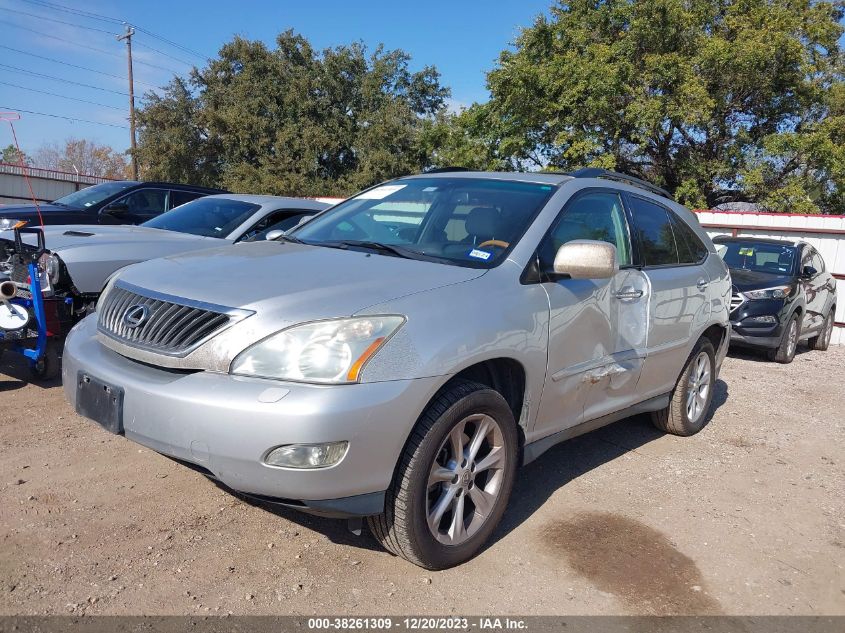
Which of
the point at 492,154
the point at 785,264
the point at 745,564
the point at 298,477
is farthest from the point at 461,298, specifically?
the point at 492,154

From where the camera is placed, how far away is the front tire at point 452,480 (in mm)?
2789

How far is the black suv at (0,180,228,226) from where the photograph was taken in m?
7.97

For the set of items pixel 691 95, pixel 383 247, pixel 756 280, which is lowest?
pixel 756 280

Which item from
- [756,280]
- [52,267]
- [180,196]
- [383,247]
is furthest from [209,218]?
[756,280]

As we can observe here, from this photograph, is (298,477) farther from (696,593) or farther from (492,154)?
(492,154)

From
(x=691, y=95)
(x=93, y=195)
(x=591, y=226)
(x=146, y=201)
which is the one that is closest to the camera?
(x=591, y=226)

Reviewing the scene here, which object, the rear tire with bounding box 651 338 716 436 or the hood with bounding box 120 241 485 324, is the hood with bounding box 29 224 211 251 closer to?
the hood with bounding box 120 241 485 324

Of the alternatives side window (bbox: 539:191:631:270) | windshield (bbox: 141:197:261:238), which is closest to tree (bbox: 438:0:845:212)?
windshield (bbox: 141:197:261:238)

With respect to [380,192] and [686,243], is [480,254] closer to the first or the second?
[380,192]

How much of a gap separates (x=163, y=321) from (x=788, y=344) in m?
8.79

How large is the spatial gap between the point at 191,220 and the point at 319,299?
476cm

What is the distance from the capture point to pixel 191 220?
23.2 ft

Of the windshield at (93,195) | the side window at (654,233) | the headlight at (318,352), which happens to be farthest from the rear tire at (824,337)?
the headlight at (318,352)

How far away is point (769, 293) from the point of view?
923cm
